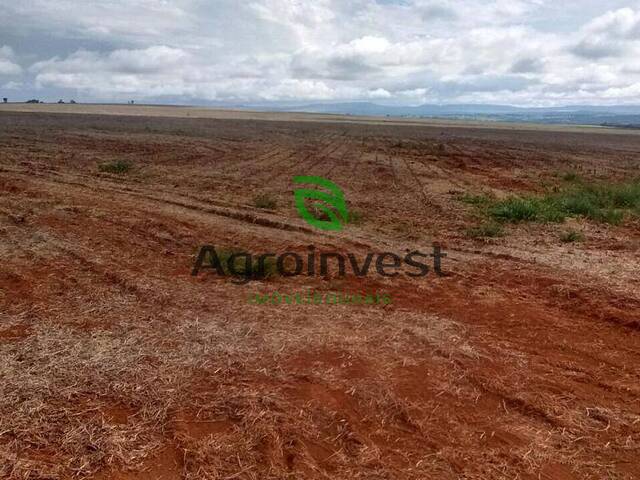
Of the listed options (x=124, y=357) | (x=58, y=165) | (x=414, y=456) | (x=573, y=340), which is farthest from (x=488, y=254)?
(x=58, y=165)

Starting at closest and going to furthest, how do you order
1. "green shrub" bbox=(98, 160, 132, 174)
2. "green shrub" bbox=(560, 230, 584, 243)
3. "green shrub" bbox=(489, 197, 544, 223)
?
"green shrub" bbox=(560, 230, 584, 243) < "green shrub" bbox=(489, 197, 544, 223) < "green shrub" bbox=(98, 160, 132, 174)

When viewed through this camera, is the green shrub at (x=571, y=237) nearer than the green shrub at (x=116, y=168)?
Yes

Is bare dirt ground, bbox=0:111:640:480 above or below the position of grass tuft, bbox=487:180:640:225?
below

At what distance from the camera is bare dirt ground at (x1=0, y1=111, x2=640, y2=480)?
3.39 m

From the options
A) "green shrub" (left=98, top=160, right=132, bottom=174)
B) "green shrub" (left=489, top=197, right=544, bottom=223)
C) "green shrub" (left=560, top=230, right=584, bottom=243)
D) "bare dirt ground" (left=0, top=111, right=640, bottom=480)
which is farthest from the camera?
"green shrub" (left=98, top=160, right=132, bottom=174)

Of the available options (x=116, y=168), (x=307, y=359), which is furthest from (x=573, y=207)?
(x=116, y=168)

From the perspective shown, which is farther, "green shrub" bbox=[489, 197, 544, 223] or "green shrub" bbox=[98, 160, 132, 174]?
"green shrub" bbox=[98, 160, 132, 174]

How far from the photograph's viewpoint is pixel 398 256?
7754 mm

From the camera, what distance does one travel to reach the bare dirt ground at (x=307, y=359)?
11.1 feet

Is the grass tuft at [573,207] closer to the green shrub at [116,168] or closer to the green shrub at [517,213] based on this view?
the green shrub at [517,213]

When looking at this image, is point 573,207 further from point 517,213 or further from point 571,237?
point 571,237

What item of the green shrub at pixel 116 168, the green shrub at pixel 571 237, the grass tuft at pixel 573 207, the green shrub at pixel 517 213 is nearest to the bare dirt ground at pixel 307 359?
the green shrub at pixel 571 237

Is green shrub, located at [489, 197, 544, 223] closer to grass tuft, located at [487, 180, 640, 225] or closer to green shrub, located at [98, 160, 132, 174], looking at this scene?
grass tuft, located at [487, 180, 640, 225]

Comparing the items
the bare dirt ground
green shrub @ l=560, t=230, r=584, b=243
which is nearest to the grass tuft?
the bare dirt ground
